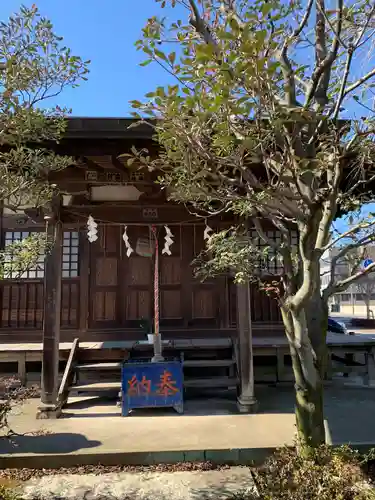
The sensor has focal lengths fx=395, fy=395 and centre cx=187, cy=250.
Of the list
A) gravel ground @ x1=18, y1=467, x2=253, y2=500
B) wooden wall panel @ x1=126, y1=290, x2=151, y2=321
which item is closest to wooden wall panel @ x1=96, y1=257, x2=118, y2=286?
wooden wall panel @ x1=126, y1=290, x2=151, y2=321

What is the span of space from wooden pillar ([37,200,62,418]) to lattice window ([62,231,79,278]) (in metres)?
2.43

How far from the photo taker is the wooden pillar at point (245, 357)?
6410 mm

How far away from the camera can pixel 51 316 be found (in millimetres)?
6398

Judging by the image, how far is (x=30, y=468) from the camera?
4.68 metres

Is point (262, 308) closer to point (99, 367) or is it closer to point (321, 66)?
point (99, 367)

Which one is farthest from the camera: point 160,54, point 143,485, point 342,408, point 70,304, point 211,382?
point 70,304

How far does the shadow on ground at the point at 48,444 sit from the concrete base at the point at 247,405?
2383 millimetres

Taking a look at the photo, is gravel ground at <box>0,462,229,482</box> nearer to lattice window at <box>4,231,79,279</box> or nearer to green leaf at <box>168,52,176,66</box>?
green leaf at <box>168,52,176,66</box>

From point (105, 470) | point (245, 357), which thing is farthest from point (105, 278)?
point (105, 470)

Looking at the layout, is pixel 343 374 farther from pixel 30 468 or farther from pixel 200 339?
pixel 30 468

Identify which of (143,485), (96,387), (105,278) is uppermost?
(105,278)

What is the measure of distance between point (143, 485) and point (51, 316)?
311 centimetres

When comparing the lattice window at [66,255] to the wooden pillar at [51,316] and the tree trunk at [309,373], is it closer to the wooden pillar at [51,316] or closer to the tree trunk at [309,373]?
the wooden pillar at [51,316]

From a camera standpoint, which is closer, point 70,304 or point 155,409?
point 155,409
